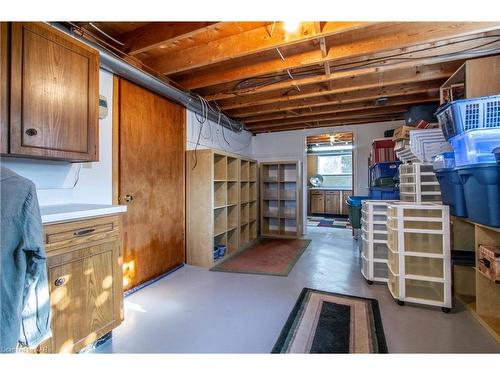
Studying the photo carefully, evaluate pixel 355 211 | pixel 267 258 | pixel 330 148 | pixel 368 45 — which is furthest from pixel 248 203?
pixel 330 148

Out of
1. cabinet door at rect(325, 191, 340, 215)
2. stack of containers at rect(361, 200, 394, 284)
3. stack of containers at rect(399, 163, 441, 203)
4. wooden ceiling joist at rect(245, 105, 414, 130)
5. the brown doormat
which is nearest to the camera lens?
stack of containers at rect(399, 163, 441, 203)

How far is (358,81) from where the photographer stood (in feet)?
9.95

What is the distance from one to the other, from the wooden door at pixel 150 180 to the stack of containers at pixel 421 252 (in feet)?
8.26

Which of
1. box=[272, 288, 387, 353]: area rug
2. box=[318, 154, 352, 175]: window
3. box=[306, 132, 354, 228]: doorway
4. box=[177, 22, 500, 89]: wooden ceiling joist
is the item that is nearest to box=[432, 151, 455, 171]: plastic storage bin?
box=[177, 22, 500, 89]: wooden ceiling joist

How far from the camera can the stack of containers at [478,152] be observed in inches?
57.1

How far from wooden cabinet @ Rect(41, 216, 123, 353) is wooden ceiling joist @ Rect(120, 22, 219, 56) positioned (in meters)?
1.51

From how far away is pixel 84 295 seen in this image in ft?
4.70

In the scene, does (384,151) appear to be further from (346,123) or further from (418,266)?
(418,266)

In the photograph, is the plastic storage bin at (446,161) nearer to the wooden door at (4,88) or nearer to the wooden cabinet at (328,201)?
the wooden door at (4,88)

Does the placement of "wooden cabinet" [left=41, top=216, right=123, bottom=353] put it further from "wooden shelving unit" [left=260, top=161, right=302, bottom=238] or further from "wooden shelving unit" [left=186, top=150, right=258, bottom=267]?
"wooden shelving unit" [left=260, top=161, right=302, bottom=238]

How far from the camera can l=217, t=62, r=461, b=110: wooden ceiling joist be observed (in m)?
2.72

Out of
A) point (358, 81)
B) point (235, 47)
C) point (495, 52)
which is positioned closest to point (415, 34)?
point (495, 52)

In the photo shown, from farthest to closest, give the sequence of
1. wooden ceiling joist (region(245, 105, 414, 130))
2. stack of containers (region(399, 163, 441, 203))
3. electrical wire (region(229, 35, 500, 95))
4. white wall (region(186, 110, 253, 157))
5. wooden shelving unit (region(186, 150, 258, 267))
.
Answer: wooden ceiling joist (region(245, 105, 414, 130)), white wall (region(186, 110, 253, 157)), wooden shelving unit (region(186, 150, 258, 267)), stack of containers (region(399, 163, 441, 203)), electrical wire (region(229, 35, 500, 95))
